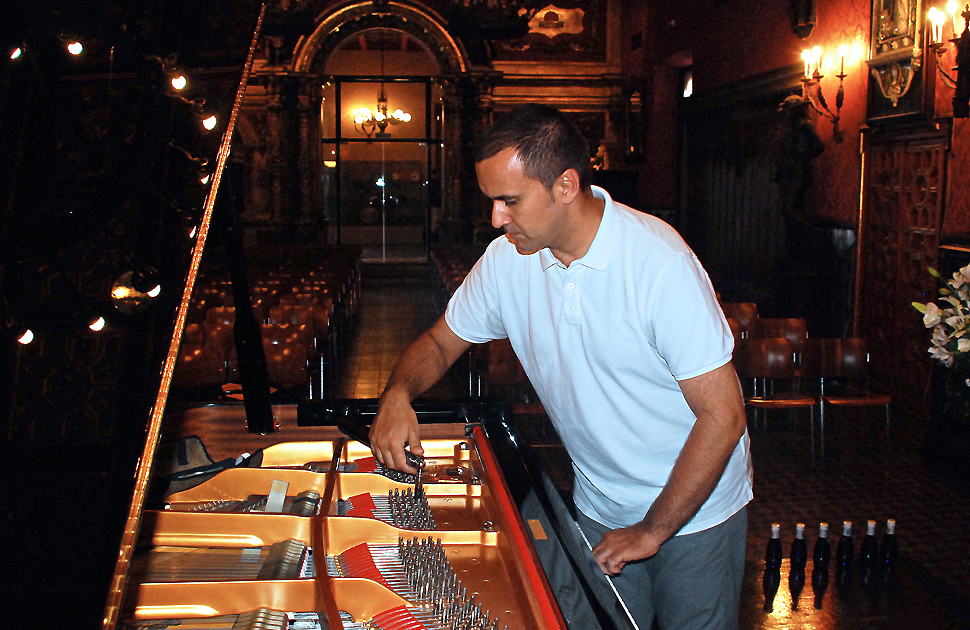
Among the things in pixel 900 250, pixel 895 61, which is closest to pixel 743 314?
pixel 900 250

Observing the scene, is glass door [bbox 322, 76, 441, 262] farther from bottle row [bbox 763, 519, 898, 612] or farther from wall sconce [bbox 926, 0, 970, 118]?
bottle row [bbox 763, 519, 898, 612]

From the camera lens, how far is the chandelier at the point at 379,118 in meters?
18.3

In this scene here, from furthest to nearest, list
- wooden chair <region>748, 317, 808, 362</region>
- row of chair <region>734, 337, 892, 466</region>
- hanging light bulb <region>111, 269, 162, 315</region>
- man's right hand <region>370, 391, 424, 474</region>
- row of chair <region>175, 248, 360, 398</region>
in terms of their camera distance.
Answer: wooden chair <region>748, 317, 808, 362</region> < row of chair <region>734, 337, 892, 466</region> < row of chair <region>175, 248, 360, 398</region> < man's right hand <region>370, 391, 424, 474</region> < hanging light bulb <region>111, 269, 162, 315</region>

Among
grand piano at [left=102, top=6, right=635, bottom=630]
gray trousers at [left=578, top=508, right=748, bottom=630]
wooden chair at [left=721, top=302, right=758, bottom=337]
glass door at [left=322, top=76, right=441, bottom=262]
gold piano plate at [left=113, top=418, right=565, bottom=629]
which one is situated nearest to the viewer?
grand piano at [left=102, top=6, right=635, bottom=630]

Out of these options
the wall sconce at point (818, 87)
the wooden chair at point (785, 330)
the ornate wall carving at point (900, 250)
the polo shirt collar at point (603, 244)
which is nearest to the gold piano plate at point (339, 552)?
the polo shirt collar at point (603, 244)

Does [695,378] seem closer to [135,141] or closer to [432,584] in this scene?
[432,584]

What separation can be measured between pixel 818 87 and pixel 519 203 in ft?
27.4

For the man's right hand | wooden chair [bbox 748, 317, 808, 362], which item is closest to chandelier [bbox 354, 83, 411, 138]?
wooden chair [bbox 748, 317, 808, 362]

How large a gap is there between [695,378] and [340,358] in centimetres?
766

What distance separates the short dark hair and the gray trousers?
0.97m

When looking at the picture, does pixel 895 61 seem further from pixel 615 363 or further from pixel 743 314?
pixel 615 363

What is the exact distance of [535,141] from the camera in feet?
6.14

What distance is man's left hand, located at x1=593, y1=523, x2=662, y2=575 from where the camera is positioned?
6.12ft

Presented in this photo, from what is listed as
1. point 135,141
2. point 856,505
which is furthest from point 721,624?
point 856,505
